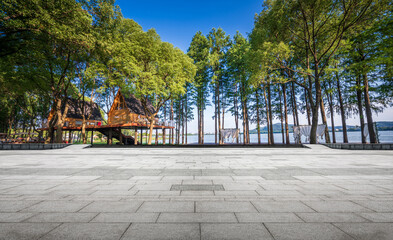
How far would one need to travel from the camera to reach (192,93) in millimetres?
25172

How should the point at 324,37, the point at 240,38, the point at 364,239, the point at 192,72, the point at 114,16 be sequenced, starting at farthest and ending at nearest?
the point at 240,38 → the point at 192,72 → the point at 324,37 → the point at 114,16 → the point at 364,239

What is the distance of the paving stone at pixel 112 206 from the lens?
2.37 m

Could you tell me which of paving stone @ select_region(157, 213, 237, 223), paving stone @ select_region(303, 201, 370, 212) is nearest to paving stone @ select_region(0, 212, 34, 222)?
paving stone @ select_region(157, 213, 237, 223)

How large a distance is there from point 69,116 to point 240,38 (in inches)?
1305

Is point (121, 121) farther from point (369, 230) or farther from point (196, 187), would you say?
point (369, 230)

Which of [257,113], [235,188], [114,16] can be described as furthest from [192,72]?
[235,188]

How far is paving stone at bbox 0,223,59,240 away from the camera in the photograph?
1.68 metres

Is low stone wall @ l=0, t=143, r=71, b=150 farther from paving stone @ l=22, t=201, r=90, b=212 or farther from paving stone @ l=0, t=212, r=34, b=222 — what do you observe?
paving stone @ l=0, t=212, r=34, b=222

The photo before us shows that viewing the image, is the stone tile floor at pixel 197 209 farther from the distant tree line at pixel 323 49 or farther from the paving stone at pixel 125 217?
the distant tree line at pixel 323 49

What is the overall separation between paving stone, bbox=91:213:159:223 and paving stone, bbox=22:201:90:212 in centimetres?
58

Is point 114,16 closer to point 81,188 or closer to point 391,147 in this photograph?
point 81,188

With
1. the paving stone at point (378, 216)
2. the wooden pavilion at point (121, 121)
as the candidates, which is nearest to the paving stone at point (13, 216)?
the paving stone at point (378, 216)

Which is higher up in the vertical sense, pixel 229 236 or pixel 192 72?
pixel 192 72

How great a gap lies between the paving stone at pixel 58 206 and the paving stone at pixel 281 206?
2.84 meters
